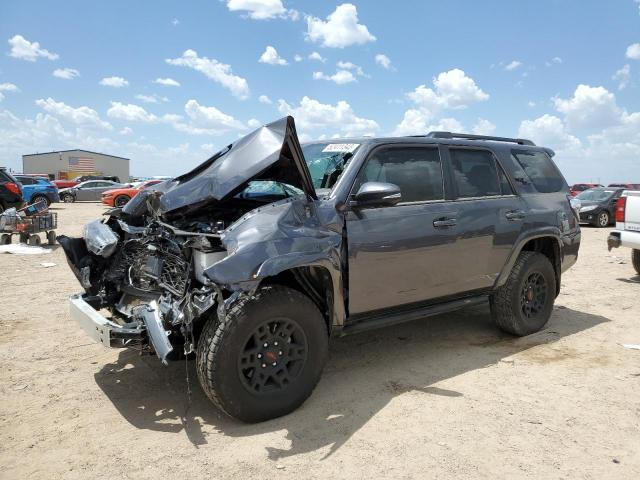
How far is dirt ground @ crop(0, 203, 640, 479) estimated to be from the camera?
2.86m

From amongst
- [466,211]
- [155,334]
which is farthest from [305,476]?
[466,211]

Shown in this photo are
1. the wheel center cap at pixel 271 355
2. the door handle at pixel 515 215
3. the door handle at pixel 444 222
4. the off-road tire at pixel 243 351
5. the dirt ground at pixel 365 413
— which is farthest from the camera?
the door handle at pixel 515 215

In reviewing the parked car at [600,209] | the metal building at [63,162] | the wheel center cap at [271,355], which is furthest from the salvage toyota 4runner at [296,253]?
the metal building at [63,162]

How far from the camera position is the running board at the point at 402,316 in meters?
3.83

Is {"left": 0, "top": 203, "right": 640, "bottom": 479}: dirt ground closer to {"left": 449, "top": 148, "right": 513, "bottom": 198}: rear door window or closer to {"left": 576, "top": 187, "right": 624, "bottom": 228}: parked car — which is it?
{"left": 449, "top": 148, "right": 513, "bottom": 198}: rear door window

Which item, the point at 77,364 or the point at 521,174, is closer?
the point at 77,364

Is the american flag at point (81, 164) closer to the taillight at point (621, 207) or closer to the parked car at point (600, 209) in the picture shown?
the parked car at point (600, 209)

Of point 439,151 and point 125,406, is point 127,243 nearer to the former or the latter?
point 125,406

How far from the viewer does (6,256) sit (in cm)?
954

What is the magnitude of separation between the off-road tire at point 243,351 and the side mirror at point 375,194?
818 millimetres

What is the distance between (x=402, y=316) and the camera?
4082mm

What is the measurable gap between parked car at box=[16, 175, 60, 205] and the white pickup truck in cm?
1963

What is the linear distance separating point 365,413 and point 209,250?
5.13ft

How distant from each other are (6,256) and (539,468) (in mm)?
9940
